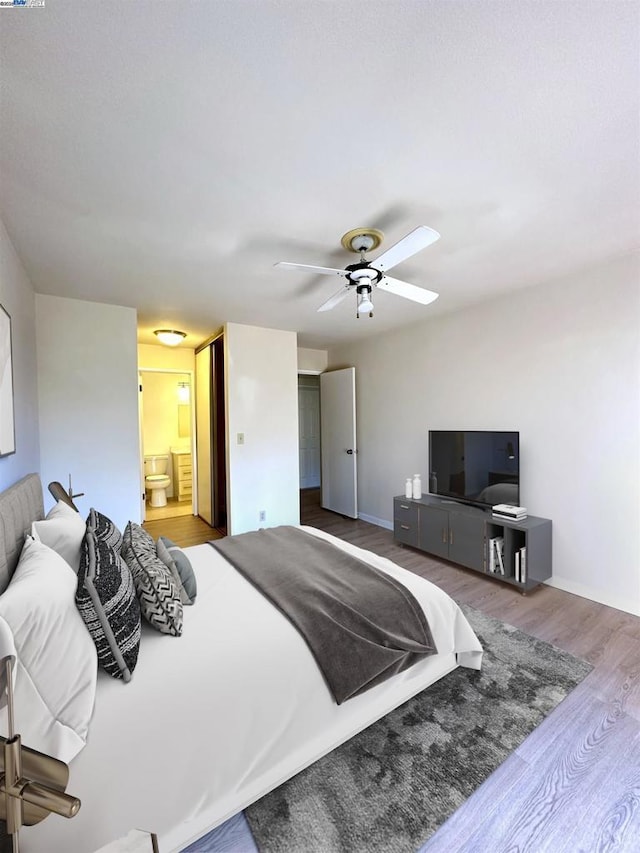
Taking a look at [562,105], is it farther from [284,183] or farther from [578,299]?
[578,299]

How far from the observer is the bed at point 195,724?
1023mm

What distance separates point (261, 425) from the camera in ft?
14.0

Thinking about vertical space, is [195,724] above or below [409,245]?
below

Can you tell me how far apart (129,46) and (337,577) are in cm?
221

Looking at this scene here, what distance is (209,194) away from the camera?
5.73ft

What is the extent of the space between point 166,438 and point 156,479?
3.01 ft

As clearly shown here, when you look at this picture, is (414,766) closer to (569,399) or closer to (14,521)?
(14,521)

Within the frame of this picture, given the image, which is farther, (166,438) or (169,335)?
(166,438)

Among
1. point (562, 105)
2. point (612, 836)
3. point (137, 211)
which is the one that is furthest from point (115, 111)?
point (612, 836)

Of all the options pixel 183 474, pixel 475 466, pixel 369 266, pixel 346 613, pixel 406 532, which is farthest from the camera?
pixel 183 474

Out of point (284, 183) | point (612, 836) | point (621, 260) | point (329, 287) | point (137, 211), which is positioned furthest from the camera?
point (329, 287)

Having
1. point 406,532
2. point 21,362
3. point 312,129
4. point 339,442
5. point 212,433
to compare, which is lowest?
point 406,532

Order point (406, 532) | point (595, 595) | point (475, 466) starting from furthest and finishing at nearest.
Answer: point (406, 532) < point (475, 466) < point (595, 595)

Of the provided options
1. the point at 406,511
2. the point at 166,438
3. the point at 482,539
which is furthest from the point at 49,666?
the point at 166,438
